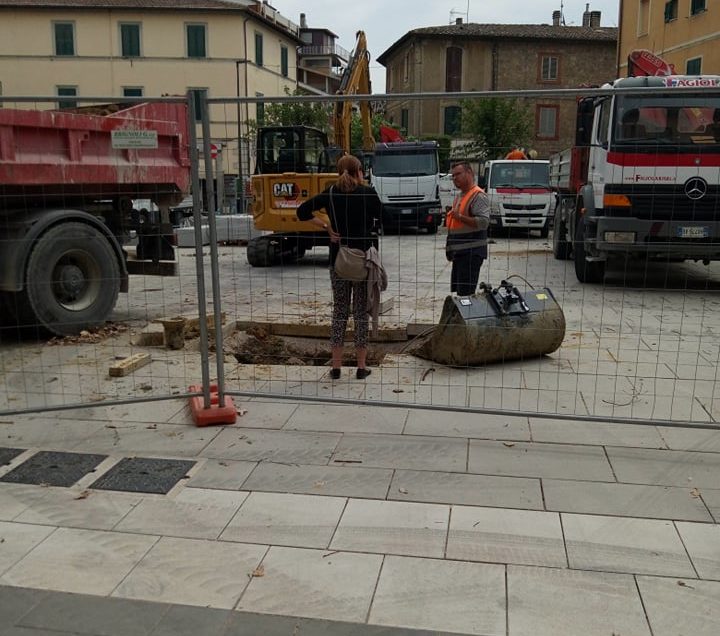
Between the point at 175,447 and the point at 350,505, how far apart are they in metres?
1.44

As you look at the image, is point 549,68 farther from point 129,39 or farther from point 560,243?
point 560,243

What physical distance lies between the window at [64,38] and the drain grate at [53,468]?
42147 mm

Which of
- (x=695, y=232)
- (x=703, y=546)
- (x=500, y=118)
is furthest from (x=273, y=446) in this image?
(x=500, y=118)

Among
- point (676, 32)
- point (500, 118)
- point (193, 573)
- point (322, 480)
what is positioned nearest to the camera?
A: point (193, 573)

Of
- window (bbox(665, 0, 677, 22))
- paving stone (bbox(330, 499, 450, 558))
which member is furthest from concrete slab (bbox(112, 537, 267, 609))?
window (bbox(665, 0, 677, 22))

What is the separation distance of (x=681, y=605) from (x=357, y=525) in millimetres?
1538

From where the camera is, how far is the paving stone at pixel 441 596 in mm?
2961

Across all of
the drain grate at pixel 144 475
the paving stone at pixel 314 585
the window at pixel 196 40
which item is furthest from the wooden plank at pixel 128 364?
the window at pixel 196 40

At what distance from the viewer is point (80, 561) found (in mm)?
3451

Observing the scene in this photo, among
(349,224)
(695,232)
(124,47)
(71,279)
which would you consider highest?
(124,47)

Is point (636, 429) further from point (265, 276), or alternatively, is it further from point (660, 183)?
point (265, 276)

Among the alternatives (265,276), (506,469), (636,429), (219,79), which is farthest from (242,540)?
(219,79)

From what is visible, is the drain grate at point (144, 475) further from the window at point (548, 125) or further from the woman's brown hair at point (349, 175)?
the window at point (548, 125)

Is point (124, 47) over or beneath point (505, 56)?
beneath
